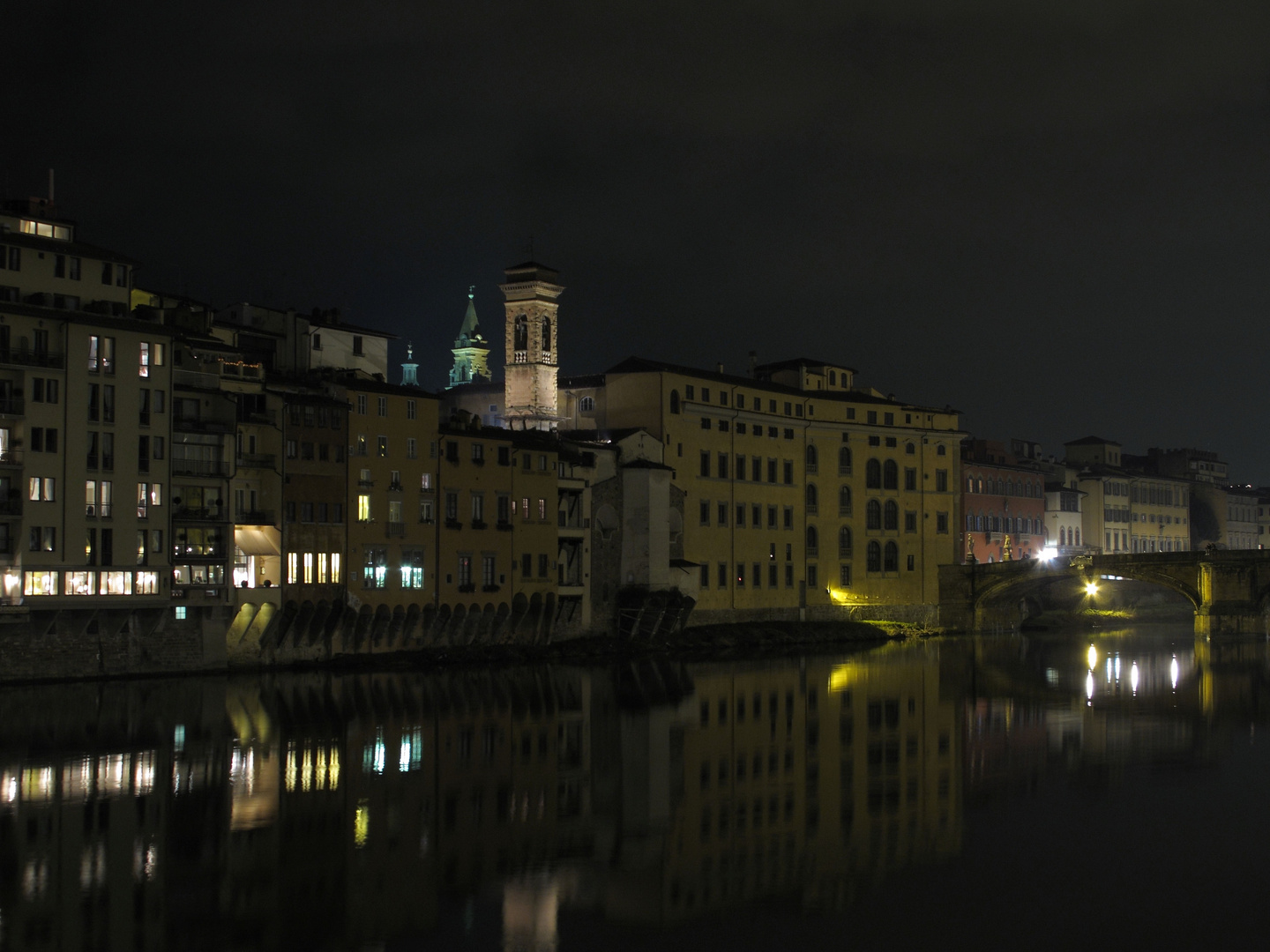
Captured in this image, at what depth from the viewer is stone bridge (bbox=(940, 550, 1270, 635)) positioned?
3319 inches

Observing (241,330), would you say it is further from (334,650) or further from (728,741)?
(728,741)

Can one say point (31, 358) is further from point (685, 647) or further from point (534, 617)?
point (685, 647)

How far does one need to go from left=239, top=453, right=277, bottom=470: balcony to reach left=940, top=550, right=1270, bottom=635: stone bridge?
51267 mm

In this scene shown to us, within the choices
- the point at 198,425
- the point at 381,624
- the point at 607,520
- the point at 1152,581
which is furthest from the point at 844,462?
the point at 198,425

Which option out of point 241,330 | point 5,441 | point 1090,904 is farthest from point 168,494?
point 1090,904

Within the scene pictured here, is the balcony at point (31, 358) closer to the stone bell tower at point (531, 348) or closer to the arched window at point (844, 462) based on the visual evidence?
the stone bell tower at point (531, 348)

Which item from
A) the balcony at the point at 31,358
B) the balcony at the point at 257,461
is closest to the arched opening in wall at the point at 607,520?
the balcony at the point at 257,461

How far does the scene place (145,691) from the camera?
45.8 metres

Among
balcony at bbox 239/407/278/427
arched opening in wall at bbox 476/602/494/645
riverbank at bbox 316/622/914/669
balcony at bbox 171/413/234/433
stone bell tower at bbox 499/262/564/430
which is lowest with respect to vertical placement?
riverbank at bbox 316/622/914/669

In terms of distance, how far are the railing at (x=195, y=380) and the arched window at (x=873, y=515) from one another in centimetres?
4695

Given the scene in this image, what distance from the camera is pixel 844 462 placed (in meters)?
87.9

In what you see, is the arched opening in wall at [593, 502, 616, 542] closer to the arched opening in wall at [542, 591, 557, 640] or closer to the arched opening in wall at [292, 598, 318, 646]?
the arched opening in wall at [542, 591, 557, 640]

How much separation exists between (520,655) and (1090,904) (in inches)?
1576

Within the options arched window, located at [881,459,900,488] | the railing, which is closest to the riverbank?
arched window, located at [881,459,900,488]
